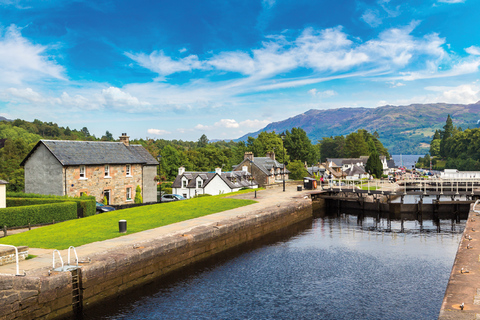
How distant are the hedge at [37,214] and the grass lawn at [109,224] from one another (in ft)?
9.43

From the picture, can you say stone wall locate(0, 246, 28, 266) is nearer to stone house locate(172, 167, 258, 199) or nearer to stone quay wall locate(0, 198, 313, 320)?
stone quay wall locate(0, 198, 313, 320)

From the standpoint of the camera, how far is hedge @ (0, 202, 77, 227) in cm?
3152

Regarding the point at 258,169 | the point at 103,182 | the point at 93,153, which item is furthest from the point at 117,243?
the point at 258,169

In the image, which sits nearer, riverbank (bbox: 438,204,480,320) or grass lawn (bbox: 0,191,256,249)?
riverbank (bbox: 438,204,480,320)

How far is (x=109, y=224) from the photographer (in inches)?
1209

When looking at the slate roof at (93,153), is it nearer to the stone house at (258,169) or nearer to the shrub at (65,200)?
the shrub at (65,200)

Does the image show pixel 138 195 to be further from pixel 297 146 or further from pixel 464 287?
pixel 297 146

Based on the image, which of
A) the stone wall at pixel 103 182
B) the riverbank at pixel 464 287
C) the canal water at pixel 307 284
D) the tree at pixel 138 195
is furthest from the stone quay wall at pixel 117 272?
the tree at pixel 138 195

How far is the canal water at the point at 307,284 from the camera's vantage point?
18.7m

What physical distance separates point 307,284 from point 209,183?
139 ft

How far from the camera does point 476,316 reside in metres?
12.2

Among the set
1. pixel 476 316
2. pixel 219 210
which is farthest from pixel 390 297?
pixel 219 210

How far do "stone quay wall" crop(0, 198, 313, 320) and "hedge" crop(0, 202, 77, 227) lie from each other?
13.8 metres

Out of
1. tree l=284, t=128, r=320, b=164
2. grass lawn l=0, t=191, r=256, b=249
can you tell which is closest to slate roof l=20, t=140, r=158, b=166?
grass lawn l=0, t=191, r=256, b=249
